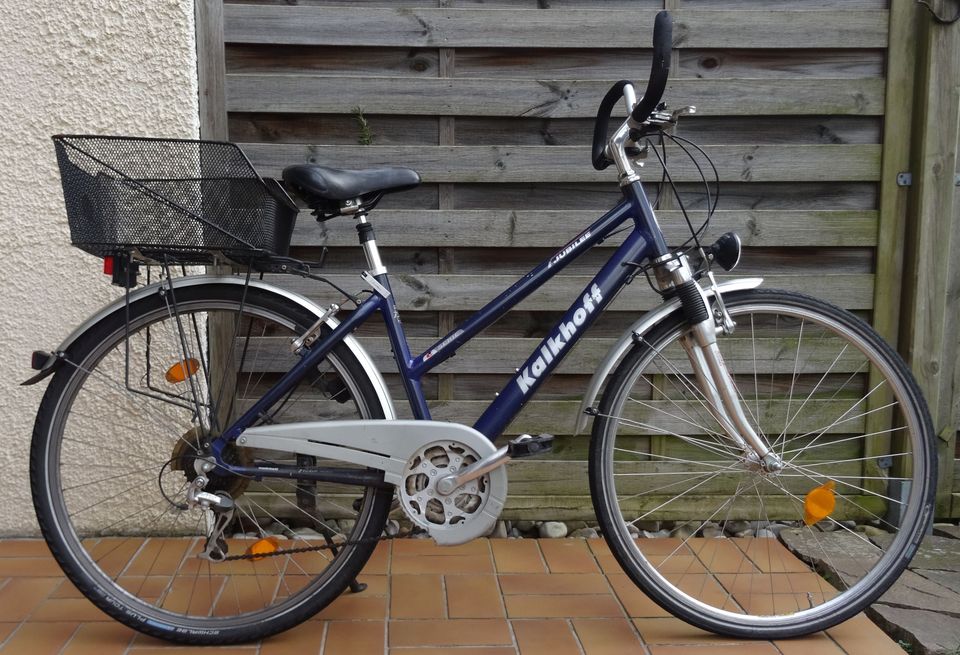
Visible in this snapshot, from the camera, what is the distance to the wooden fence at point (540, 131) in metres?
3.14

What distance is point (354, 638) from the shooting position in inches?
99.9

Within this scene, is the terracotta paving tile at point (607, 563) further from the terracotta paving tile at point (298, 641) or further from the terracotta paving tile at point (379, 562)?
the terracotta paving tile at point (298, 641)

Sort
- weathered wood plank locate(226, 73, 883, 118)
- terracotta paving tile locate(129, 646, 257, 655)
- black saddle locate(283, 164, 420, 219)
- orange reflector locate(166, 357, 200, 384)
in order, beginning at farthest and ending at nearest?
weathered wood plank locate(226, 73, 883, 118)
orange reflector locate(166, 357, 200, 384)
terracotta paving tile locate(129, 646, 257, 655)
black saddle locate(283, 164, 420, 219)

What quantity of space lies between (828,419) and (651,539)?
80cm

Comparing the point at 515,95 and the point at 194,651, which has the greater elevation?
the point at 515,95

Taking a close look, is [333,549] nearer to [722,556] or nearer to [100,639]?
[100,639]

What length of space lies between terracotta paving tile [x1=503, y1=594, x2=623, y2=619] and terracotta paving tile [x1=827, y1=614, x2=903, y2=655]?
628 millimetres

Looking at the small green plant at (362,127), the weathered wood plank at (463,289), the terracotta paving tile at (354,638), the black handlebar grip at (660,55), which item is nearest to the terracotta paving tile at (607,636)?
the terracotta paving tile at (354,638)

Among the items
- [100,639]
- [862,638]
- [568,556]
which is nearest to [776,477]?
[862,638]

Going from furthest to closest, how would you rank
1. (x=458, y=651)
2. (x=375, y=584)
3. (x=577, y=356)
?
(x=577, y=356) → (x=375, y=584) → (x=458, y=651)

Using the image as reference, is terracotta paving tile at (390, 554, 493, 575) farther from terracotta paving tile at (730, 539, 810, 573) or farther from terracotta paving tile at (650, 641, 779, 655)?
terracotta paving tile at (730, 539, 810, 573)

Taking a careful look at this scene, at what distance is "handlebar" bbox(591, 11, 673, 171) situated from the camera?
7.33 ft

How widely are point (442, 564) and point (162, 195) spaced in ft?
5.02

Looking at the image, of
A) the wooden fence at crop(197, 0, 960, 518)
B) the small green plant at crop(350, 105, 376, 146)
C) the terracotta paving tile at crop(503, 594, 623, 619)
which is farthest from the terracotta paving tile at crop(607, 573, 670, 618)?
the small green plant at crop(350, 105, 376, 146)
